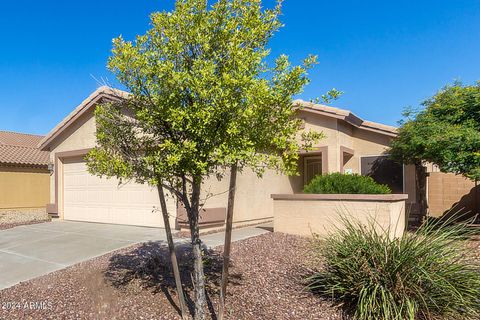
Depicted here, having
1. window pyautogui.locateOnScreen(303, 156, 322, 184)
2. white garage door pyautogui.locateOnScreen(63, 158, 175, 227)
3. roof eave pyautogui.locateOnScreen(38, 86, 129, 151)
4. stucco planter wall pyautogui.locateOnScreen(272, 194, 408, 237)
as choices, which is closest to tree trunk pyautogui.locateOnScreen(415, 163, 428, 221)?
window pyautogui.locateOnScreen(303, 156, 322, 184)

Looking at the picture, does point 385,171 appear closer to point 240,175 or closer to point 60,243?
point 240,175

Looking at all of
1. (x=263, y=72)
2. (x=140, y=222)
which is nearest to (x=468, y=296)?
(x=263, y=72)

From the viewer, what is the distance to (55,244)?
9.81 m

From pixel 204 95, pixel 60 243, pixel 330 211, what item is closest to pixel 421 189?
pixel 330 211

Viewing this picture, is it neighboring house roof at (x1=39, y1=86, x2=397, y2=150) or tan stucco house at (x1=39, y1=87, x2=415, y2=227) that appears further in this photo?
neighboring house roof at (x1=39, y1=86, x2=397, y2=150)

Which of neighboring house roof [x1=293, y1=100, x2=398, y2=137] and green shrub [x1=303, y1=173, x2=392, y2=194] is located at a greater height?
neighboring house roof [x1=293, y1=100, x2=398, y2=137]

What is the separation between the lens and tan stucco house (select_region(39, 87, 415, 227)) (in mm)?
12500

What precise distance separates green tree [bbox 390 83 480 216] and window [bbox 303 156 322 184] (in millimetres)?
3734

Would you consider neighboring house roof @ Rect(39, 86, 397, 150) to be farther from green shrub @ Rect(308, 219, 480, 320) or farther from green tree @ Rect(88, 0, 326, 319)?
green tree @ Rect(88, 0, 326, 319)

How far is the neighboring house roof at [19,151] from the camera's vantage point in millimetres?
21156

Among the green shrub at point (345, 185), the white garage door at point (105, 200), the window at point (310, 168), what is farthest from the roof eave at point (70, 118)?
the window at point (310, 168)

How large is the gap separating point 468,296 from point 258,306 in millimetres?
2647

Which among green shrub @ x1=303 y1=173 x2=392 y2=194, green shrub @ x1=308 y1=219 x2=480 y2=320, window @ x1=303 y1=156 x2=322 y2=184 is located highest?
window @ x1=303 y1=156 x2=322 y2=184

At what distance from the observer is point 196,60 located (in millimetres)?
4312
